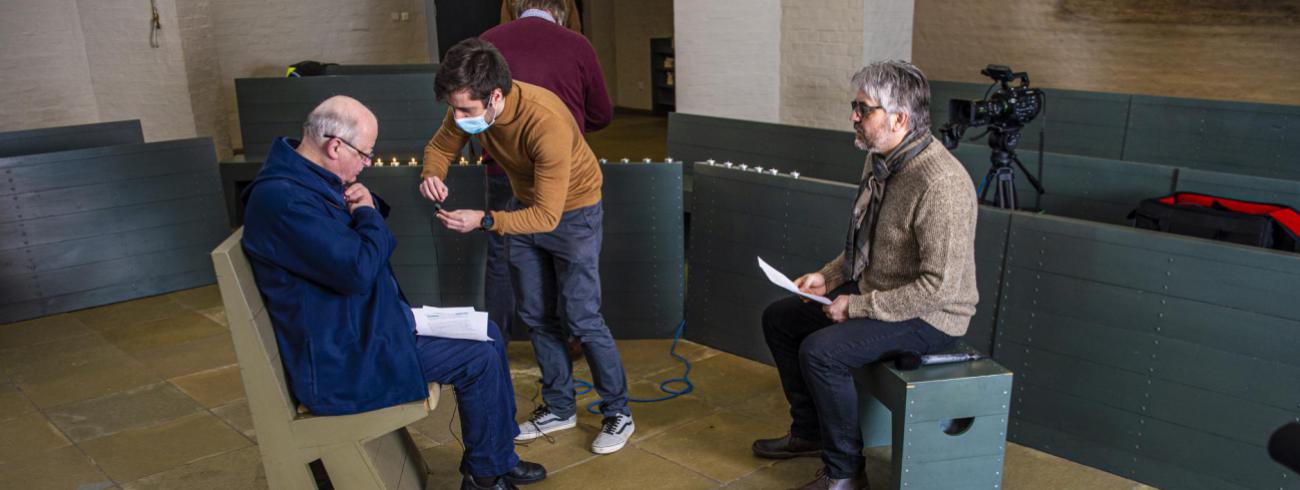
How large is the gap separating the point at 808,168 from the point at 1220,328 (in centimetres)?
282

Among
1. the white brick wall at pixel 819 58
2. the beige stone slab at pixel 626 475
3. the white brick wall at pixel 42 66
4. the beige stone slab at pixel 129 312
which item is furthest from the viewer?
the white brick wall at pixel 42 66

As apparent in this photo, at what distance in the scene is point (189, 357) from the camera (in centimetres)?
533

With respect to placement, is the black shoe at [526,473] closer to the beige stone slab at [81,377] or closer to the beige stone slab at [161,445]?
the beige stone slab at [161,445]

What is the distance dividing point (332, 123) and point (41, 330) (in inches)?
149

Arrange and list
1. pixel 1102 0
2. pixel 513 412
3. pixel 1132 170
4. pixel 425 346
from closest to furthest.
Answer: pixel 425 346 < pixel 513 412 < pixel 1132 170 < pixel 1102 0

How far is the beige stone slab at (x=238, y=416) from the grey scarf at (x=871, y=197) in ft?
8.70

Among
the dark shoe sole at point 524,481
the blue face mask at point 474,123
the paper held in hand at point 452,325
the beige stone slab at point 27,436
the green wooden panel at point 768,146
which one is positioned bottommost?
the beige stone slab at point 27,436

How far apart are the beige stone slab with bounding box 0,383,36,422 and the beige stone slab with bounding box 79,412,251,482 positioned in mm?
603

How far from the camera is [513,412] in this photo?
362 cm

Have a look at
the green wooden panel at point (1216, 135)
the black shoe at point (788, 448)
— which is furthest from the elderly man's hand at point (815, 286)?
the green wooden panel at point (1216, 135)

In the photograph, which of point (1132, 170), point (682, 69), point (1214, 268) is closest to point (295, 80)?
point (682, 69)

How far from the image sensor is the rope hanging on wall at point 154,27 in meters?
8.16

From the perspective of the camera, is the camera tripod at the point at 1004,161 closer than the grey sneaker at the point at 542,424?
No

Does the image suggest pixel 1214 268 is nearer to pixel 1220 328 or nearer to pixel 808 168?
pixel 1220 328
